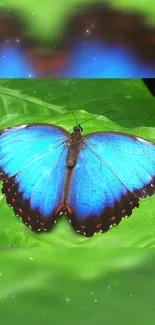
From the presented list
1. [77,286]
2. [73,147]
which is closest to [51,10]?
[73,147]

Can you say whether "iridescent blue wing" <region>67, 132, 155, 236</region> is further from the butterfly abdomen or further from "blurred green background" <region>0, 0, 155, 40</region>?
"blurred green background" <region>0, 0, 155, 40</region>

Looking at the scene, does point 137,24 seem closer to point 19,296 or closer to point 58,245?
point 58,245

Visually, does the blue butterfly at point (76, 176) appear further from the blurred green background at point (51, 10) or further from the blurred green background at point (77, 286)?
the blurred green background at point (51, 10)

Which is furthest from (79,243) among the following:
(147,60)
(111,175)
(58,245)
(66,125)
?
(147,60)

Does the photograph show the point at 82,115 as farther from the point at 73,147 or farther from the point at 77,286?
the point at 77,286

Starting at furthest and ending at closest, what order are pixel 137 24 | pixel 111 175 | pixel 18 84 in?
pixel 18 84
pixel 137 24
pixel 111 175
